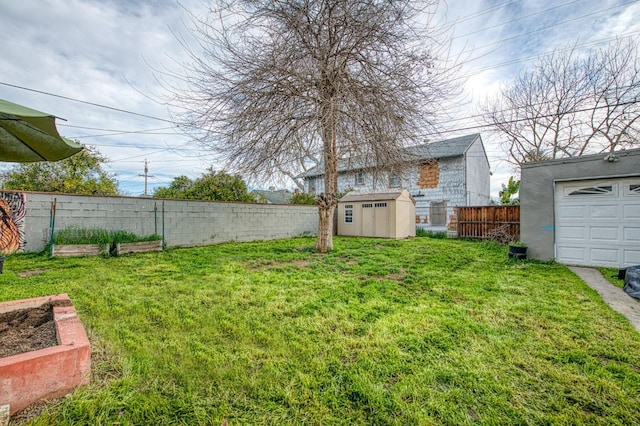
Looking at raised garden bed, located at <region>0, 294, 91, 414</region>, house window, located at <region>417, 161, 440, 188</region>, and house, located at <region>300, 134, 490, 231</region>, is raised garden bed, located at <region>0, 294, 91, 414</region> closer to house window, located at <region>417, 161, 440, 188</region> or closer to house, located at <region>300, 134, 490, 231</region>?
house, located at <region>300, 134, 490, 231</region>

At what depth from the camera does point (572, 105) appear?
39.1ft

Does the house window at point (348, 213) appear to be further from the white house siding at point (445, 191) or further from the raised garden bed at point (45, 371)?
the raised garden bed at point (45, 371)

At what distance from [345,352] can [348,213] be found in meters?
11.3

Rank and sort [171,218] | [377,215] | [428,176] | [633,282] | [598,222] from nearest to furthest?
1. [633,282]
2. [598,222]
3. [171,218]
4. [377,215]
5. [428,176]

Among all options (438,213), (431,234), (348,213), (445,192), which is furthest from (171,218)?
(445,192)

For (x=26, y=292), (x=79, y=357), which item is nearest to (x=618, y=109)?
(x=79, y=357)

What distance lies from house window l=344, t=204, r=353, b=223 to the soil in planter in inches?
451

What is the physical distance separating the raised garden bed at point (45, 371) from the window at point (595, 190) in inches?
342

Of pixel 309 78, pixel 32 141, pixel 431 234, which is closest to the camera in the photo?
pixel 32 141

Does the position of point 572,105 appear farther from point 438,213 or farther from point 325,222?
point 325,222

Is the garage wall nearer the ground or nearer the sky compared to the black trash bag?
nearer the sky

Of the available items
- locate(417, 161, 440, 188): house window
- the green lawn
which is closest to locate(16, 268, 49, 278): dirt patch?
the green lawn

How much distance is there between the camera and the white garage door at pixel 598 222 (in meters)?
5.62

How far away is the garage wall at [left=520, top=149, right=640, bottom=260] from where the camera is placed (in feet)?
19.5
